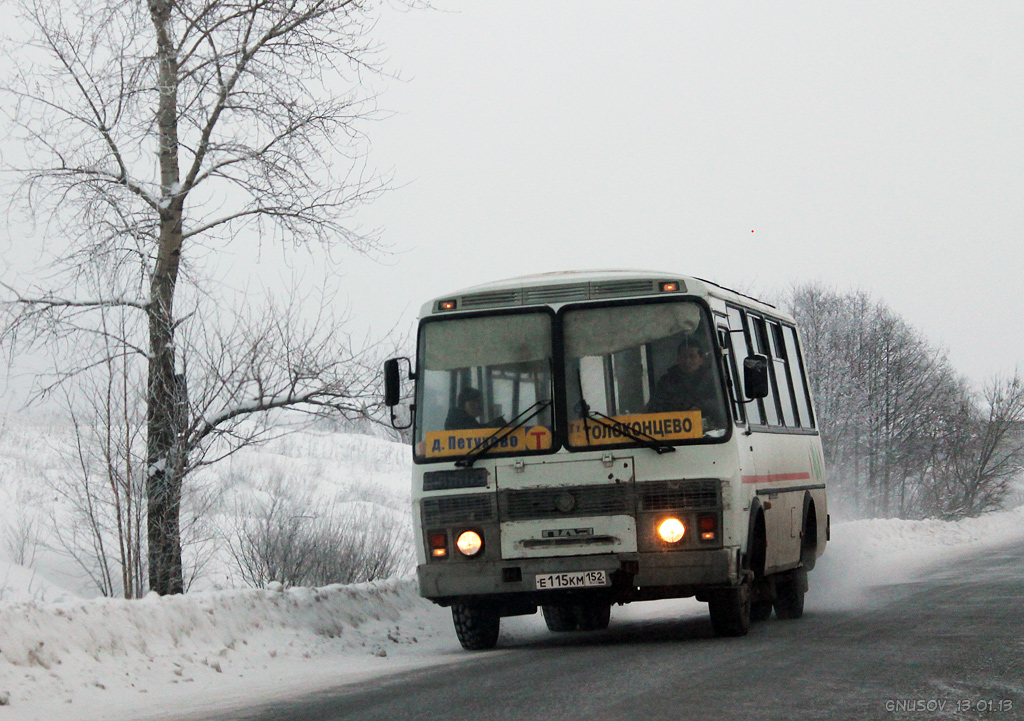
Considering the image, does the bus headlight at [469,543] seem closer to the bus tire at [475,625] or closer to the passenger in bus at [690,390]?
the bus tire at [475,625]

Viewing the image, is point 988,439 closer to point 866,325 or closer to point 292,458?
point 866,325

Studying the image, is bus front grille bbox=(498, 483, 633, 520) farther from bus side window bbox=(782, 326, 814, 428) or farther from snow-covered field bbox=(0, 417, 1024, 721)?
bus side window bbox=(782, 326, 814, 428)

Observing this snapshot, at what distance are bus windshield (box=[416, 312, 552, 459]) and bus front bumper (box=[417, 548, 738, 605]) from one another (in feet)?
3.02

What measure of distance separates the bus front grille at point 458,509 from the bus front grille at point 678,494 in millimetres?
1230

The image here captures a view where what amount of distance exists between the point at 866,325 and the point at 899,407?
4.42 metres

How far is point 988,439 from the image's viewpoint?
6188 centimetres

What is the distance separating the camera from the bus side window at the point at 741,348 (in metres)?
11.0

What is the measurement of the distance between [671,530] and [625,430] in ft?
2.82

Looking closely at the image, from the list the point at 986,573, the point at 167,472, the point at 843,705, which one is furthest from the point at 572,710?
the point at 986,573

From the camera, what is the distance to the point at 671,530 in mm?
10055

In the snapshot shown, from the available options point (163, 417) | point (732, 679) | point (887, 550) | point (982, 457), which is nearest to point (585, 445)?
point (732, 679)

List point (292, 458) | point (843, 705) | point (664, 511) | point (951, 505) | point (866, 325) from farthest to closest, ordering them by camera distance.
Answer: point (866, 325) → point (951, 505) → point (292, 458) → point (664, 511) → point (843, 705)

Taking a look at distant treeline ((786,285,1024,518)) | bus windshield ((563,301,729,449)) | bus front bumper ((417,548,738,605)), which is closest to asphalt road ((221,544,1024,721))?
bus front bumper ((417,548,738,605))

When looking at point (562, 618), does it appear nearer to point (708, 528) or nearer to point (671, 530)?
point (671, 530)
